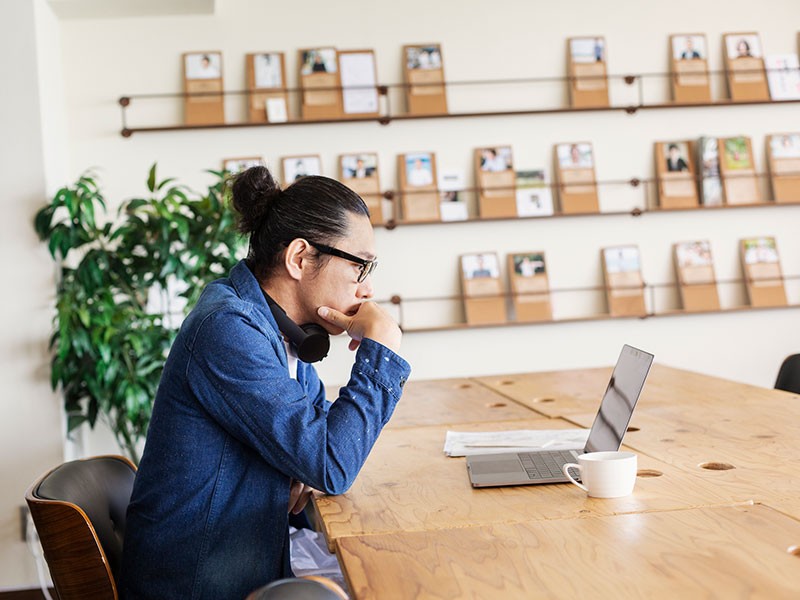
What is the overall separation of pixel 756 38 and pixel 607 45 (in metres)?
0.76

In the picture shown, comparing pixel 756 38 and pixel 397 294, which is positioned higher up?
pixel 756 38

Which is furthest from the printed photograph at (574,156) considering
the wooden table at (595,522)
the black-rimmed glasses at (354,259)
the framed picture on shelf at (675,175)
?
→ the black-rimmed glasses at (354,259)

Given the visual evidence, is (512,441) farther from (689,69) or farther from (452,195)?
(689,69)

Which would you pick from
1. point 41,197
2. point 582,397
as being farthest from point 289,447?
point 41,197

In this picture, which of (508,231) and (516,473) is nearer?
(516,473)

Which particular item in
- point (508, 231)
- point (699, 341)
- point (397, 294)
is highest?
point (508, 231)

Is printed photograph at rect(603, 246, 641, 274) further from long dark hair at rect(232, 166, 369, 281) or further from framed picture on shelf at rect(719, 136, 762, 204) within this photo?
long dark hair at rect(232, 166, 369, 281)

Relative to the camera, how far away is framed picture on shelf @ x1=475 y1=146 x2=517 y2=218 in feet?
13.8

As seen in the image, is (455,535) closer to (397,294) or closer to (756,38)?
(397,294)

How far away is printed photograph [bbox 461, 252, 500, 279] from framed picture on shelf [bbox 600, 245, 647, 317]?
558mm

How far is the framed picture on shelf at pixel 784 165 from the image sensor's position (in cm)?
436

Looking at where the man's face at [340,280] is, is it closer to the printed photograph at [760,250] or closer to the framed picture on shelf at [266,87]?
the framed picture on shelf at [266,87]

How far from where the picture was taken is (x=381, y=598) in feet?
3.42

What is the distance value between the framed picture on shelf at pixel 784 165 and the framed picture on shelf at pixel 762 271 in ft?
0.76
